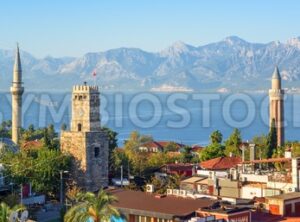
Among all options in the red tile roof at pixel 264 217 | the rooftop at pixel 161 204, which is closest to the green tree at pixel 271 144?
the rooftop at pixel 161 204

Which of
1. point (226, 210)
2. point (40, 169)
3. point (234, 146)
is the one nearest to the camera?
point (226, 210)

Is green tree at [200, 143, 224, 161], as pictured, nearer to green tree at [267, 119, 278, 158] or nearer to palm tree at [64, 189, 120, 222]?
green tree at [267, 119, 278, 158]

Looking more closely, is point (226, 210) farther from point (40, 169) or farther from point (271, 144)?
point (271, 144)

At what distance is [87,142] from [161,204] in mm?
14672

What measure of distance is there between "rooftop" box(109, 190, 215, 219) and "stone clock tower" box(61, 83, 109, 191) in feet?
37.1

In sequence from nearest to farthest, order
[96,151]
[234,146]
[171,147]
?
[96,151] < [234,146] < [171,147]

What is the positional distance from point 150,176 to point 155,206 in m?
20.3

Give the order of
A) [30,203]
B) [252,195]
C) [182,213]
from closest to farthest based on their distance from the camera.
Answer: [182,213] < [252,195] < [30,203]

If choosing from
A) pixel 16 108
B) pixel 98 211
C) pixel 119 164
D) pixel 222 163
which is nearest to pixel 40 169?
pixel 119 164

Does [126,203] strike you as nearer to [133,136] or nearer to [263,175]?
[263,175]

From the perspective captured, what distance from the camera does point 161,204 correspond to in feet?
92.5

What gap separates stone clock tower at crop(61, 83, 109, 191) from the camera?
42000 millimetres

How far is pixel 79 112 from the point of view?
42.9 metres

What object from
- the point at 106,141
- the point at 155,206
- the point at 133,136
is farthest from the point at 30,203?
the point at 133,136
